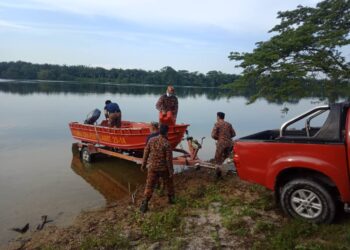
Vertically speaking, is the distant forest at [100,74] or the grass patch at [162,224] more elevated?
the distant forest at [100,74]

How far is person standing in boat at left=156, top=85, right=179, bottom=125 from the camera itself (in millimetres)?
10344

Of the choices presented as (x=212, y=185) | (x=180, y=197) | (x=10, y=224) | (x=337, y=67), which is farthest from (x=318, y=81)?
(x=10, y=224)

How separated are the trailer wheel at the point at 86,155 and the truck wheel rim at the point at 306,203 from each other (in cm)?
944

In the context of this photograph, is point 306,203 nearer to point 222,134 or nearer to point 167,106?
point 222,134

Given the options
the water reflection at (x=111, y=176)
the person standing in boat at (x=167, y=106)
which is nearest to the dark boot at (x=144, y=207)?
the water reflection at (x=111, y=176)

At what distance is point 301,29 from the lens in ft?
37.3

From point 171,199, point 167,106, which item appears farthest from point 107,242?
point 167,106

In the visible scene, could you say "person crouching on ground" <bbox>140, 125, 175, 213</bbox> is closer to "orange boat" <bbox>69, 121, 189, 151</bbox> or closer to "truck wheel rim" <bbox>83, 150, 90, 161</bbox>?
"orange boat" <bbox>69, 121, 189, 151</bbox>

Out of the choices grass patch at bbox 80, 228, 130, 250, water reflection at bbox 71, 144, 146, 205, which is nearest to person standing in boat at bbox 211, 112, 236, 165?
water reflection at bbox 71, 144, 146, 205

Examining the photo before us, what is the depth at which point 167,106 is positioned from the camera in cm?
1047

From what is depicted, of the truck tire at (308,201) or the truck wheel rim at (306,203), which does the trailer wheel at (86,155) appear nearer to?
the truck tire at (308,201)

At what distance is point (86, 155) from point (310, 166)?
1011 centimetres

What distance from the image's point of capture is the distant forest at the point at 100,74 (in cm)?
12850

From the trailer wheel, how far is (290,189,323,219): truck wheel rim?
31.0 feet
